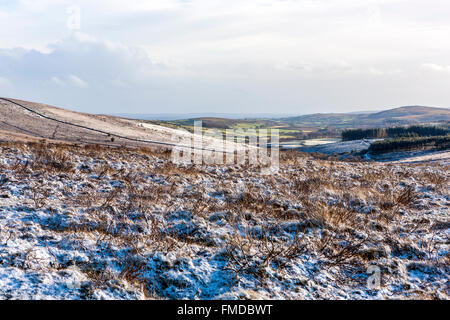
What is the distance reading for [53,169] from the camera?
9.17m

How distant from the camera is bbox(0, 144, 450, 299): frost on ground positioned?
4.09 meters

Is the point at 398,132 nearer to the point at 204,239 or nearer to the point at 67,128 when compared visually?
the point at 67,128

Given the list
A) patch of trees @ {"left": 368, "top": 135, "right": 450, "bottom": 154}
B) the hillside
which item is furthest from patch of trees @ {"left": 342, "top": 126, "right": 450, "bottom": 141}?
the hillside

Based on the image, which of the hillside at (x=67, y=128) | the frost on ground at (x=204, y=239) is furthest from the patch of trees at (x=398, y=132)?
Answer: the frost on ground at (x=204, y=239)

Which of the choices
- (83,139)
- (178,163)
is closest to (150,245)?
(178,163)

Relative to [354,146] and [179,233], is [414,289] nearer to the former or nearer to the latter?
[179,233]

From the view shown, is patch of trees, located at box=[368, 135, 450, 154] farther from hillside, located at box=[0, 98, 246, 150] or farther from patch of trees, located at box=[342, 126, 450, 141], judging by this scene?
patch of trees, located at box=[342, 126, 450, 141]

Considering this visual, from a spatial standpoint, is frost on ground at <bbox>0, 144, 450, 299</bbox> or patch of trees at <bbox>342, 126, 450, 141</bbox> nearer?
frost on ground at <bbox>0, 144, 450, 299</bbox>

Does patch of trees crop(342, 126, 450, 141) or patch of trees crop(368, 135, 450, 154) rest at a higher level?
patch of trees crop(342, 126, 450, 141)

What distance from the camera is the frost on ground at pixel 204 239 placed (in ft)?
13.4

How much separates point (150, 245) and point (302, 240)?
8.81 ft

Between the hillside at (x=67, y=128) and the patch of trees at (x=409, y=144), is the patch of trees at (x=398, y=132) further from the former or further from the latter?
the hillside at (x=67, y=128)

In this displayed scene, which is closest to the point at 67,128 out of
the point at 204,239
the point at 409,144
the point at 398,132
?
the point at 204,239

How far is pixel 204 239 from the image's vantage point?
216 inches
